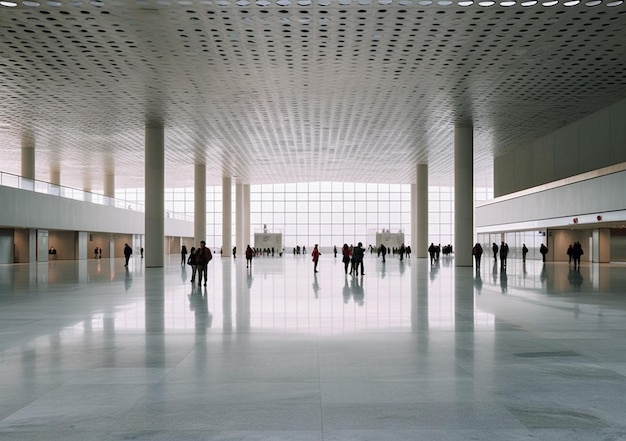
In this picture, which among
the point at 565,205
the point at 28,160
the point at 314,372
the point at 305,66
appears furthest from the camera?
the point at 28,160

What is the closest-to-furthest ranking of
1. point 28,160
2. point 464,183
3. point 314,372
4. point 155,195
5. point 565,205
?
1. point 314,372
2. point 565,205
3. point 155,195
4. point 464,183
5. point 28,160

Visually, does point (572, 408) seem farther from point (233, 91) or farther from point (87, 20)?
point (233, 91)

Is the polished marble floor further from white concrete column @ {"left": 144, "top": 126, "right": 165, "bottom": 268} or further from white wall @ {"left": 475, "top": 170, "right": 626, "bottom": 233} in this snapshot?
white concrete column @ {"left": 144, "top": 126, "right": 165, "bottom": 268}

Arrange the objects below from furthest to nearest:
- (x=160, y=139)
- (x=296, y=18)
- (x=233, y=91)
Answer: (x=160, y=139) → (x=233, y=91) → (x=296, y=18)

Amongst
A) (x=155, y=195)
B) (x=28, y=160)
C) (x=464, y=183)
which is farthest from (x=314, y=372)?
(x=28, y=160)

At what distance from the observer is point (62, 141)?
129 feet

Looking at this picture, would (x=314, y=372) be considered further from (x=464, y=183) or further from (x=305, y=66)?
(x=464, y=183)

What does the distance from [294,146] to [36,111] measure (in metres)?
18.7

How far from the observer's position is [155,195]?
33188mm

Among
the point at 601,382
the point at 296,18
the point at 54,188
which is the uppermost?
the point at 296,18

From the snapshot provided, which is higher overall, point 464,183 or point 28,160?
point 28,160

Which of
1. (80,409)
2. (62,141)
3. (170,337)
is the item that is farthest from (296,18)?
(62,141)

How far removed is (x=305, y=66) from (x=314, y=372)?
16.8m

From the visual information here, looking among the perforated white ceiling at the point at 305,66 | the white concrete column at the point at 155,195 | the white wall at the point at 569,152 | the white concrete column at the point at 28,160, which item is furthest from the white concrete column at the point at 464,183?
the white concrete column at the point at 28,160
